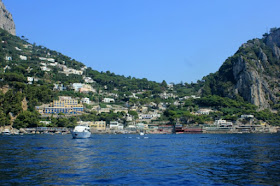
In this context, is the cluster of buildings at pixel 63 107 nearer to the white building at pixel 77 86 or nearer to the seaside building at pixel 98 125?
the seaside building at pixel 98 125

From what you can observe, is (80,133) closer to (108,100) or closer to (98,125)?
(98,125)

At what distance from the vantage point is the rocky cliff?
6555 inches

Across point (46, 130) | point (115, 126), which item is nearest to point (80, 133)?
point (46, 130)

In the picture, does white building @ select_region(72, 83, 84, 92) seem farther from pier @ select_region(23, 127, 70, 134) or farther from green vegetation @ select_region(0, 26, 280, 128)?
pier @ select_region(23, 127, 70, 134)

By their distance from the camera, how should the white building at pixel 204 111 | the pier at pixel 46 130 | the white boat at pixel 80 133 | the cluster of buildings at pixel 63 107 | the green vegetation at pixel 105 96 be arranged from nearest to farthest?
the white boat at pixel 80 133 < the pier at pixel 46 130 < the green vegetation at pixel 105 96 < the cluster of buildings at pixel 63 107 < the white building at pixel 204 111

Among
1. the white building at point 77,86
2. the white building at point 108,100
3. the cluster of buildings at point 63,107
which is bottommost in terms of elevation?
the cluster of buildings at point 63,107

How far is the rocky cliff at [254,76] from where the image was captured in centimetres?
16650

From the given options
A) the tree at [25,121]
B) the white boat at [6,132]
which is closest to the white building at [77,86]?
the tree at [25,121]

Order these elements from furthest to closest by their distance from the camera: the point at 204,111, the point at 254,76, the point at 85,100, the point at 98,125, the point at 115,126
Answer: the point at 254,76
the point at 85,100
the point at 204,111
the point at 115,126
the point at 98,125

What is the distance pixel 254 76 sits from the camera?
16775 centimetres

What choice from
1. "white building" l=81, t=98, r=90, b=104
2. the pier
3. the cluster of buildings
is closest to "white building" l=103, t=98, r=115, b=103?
"white building" l=81, t=98, r=90, b=104

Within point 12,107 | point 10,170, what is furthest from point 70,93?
point 10,170

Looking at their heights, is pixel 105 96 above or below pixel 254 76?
below

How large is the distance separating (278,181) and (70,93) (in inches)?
5891
